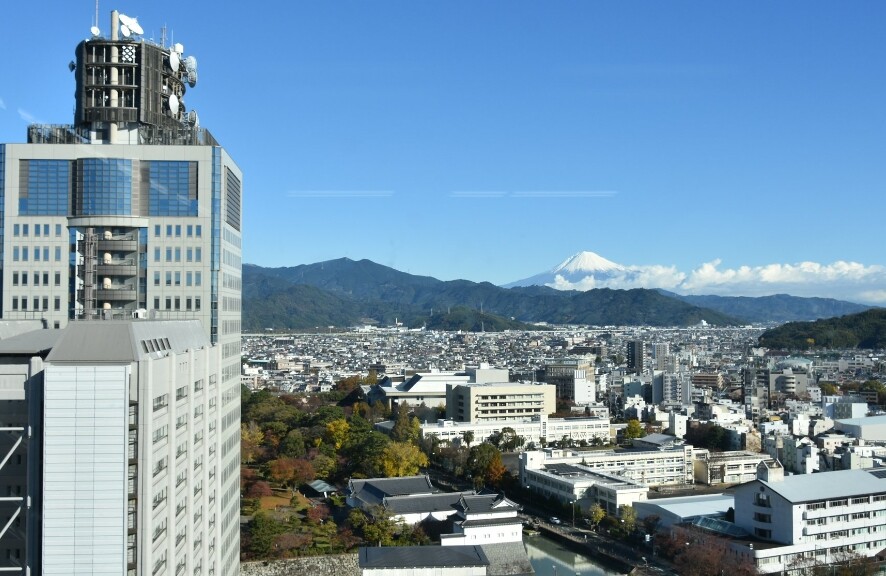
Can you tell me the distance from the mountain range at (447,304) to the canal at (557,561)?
6034 cm

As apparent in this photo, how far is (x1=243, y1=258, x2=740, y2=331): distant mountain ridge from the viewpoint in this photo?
8750 centimetres

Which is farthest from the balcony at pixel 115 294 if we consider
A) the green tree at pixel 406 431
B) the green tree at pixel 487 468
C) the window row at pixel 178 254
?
the green tree at pixel 406 431

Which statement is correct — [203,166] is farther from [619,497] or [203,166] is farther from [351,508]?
[619,497]

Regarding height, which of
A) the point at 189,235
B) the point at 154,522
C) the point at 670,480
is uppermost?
the point at 189,235

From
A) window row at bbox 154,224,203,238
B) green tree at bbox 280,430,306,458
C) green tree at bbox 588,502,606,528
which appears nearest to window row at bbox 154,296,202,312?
window row at bbox 154,224,203,238

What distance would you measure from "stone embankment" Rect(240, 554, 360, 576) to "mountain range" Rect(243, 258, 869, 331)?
61826 mm

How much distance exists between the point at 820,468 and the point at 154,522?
1391 centimetres

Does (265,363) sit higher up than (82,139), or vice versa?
(82,139)

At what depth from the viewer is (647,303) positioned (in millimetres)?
98625

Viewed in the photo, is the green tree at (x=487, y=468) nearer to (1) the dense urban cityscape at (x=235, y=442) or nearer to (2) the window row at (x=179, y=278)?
(1) the dense urban cityscape at (x=235, y=442)

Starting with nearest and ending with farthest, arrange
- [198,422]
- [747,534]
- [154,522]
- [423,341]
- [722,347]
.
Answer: [154,522], [198,422], [747,534], [722,347], [423,341]

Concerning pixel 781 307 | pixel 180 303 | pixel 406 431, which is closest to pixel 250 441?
pixel 406 431

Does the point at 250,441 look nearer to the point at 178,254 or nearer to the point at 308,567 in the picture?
the point at 308,567

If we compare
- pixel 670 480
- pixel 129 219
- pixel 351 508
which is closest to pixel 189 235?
pixel 129 219
